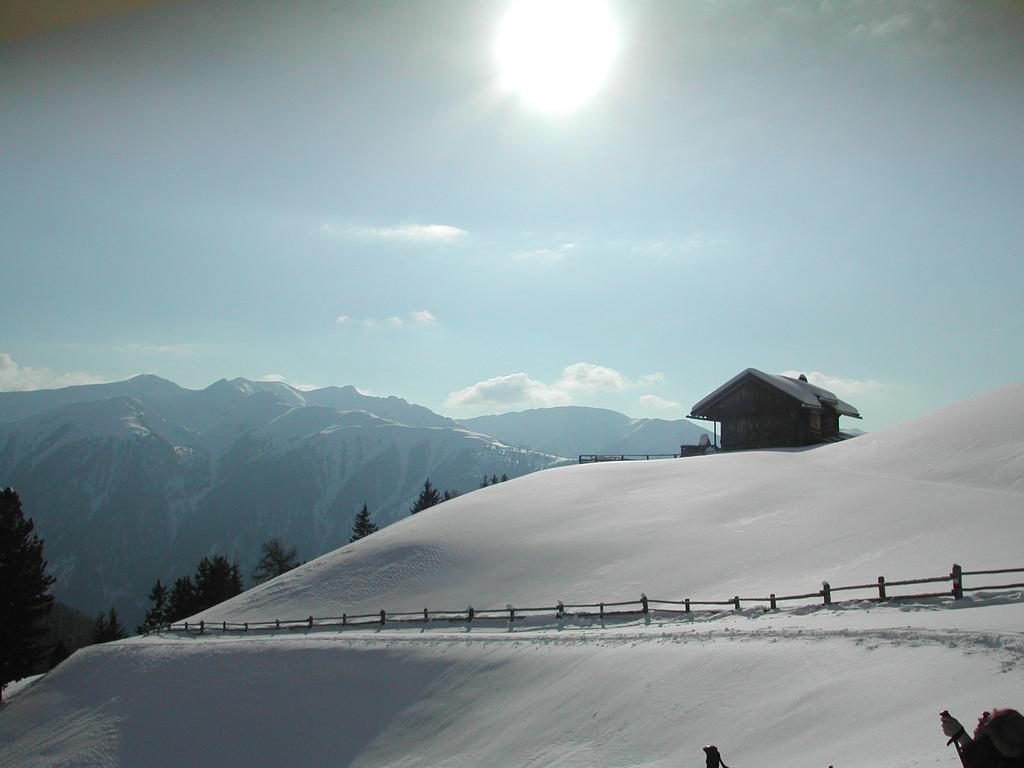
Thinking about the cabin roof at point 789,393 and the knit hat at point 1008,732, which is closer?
the knit hat at point 1008,732

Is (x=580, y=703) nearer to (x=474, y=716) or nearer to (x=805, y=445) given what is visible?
(x=474, y=716)

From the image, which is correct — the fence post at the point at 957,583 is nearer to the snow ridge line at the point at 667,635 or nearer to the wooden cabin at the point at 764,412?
the snow ridge line at the point at 667,635

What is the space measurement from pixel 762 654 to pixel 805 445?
3882 centimetres

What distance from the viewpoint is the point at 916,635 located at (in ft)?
47.6

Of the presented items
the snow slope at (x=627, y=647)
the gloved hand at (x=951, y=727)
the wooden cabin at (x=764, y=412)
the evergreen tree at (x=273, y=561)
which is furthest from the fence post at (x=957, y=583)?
the evergreen tree at (x=273, y=561)

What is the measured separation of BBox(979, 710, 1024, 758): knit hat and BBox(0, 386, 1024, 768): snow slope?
3888 mm

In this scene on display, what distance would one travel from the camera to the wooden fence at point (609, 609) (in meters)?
17.9

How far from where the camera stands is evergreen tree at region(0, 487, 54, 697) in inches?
1437

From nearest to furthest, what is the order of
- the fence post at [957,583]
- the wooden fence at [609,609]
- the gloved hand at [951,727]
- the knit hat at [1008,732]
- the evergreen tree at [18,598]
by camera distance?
the knit hat at [1008,732] < the gloved hand at [951,727] < the fence post at [957,583] < the wooden fence at [609,609] < the evergreen tree at [18,598]

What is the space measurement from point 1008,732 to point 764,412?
4993cm

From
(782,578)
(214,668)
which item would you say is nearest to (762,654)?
(782,578)

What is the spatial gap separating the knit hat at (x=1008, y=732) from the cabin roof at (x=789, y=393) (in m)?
48.4

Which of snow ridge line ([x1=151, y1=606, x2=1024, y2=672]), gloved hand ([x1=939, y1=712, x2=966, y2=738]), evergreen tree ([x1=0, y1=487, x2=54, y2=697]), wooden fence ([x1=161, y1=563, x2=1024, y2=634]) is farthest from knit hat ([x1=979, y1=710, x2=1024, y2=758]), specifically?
evergreen tree ([x1=0, y1=487, x2=54, y2=697])

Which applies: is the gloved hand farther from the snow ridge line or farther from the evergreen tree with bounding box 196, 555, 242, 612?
the evergreen tree with bounding box 196, 555, 242, 612
